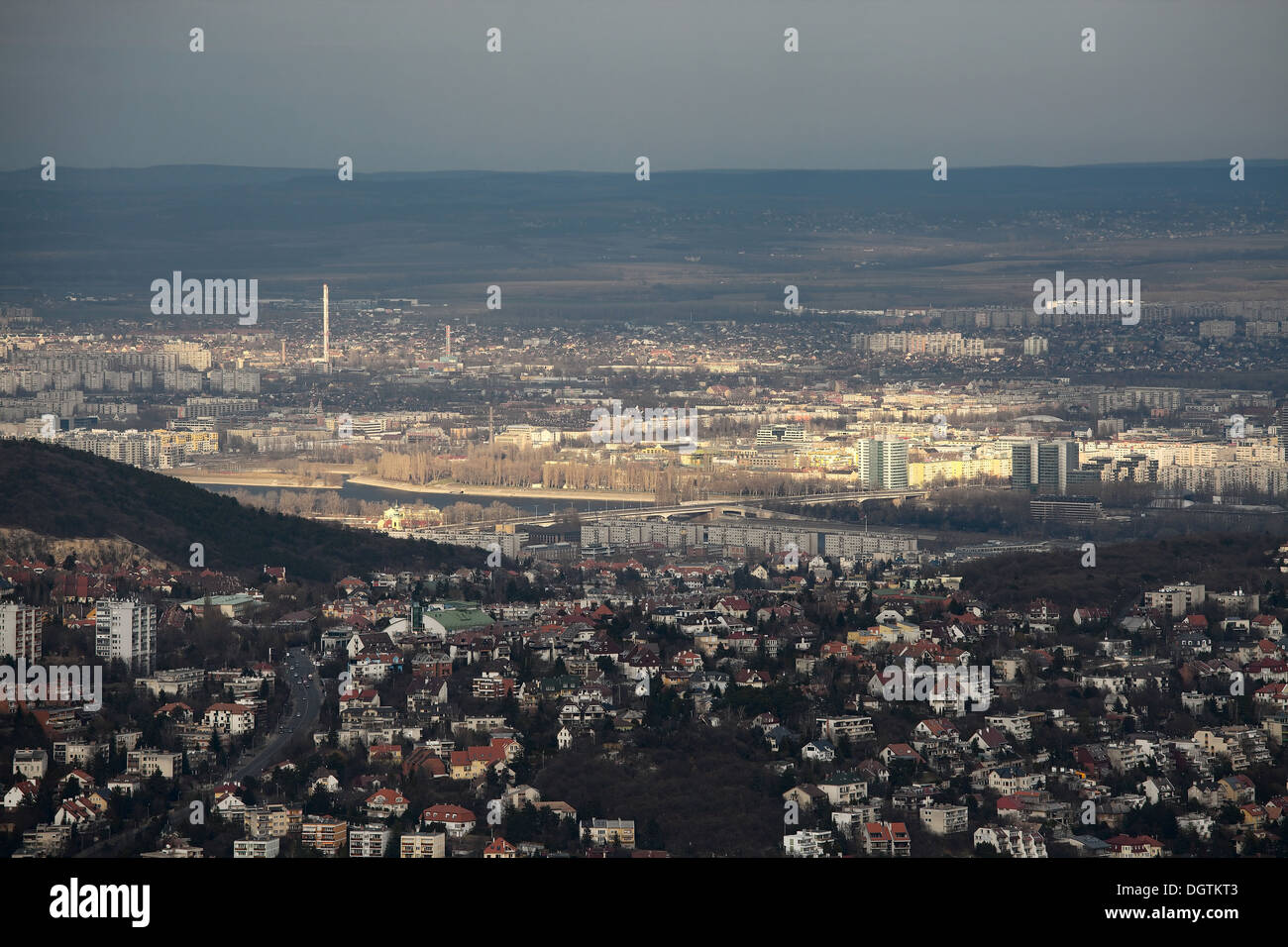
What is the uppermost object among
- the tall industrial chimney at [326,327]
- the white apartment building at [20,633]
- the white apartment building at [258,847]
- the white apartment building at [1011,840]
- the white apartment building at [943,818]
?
the tall industrial chimney at [326,327]

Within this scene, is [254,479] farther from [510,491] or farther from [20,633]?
[20,633]

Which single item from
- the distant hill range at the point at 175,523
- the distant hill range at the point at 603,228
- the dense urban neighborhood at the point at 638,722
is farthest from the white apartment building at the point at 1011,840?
the distant hill range at the point at 603,228

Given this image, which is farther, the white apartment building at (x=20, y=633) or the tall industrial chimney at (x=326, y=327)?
the tall industrial chimney at (x=326, y=327)

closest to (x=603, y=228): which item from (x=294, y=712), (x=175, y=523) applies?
(x=175, y=523)

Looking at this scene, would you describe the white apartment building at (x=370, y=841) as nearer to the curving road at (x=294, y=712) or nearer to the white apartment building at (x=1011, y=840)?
the curving road at (x=294, y=712)

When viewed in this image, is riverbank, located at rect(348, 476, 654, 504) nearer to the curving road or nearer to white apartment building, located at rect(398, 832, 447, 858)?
the curving road

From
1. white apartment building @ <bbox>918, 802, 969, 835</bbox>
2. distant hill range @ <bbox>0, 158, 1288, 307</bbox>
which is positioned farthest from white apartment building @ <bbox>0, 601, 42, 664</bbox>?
distant hill range @ <bbox>0, 158, 1288, 307</bbox>

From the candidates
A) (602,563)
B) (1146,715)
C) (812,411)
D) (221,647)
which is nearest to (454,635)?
(221,647)
